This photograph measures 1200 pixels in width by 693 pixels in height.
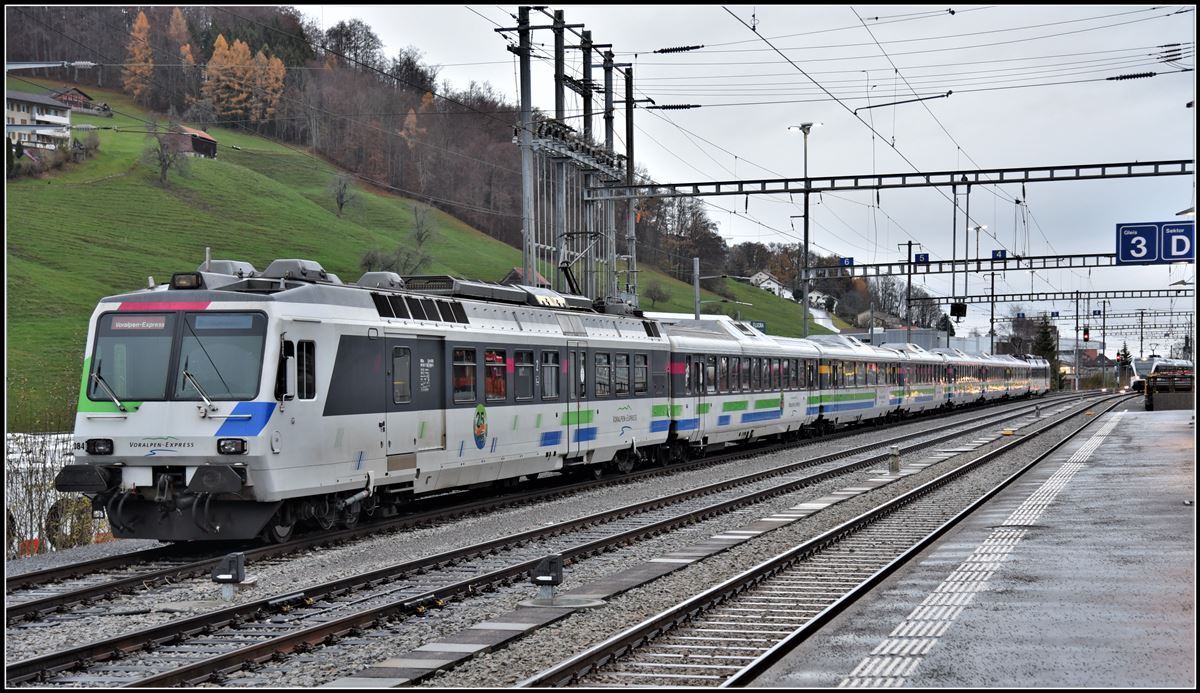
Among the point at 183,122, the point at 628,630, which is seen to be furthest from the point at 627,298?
the point at 183,122

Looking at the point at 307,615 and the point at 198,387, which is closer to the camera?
the point at 307,615

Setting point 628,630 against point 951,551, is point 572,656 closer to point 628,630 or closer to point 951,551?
point 628,630

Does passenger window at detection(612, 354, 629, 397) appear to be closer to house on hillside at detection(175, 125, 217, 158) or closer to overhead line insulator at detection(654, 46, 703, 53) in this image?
overhead line insulator at detection(654, 46, 703, 53)

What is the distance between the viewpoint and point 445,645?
951 cm

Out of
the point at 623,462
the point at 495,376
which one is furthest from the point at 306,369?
the point at 623,462

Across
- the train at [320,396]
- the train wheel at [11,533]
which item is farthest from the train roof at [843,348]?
the train wheel at [11,533]

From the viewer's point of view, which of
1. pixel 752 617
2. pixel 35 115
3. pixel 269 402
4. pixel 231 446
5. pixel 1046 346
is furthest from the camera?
pixel 1046 346

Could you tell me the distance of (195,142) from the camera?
95.5m

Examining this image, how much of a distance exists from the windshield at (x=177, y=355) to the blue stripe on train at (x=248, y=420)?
16cm

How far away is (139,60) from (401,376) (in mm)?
96353

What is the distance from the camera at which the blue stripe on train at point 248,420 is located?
13664 mm

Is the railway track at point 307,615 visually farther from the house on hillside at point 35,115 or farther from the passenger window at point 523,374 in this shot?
the house on hillside at point 35,115

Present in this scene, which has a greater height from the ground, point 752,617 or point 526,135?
point 526,135

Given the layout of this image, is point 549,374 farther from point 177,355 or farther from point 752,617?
point 752,617
